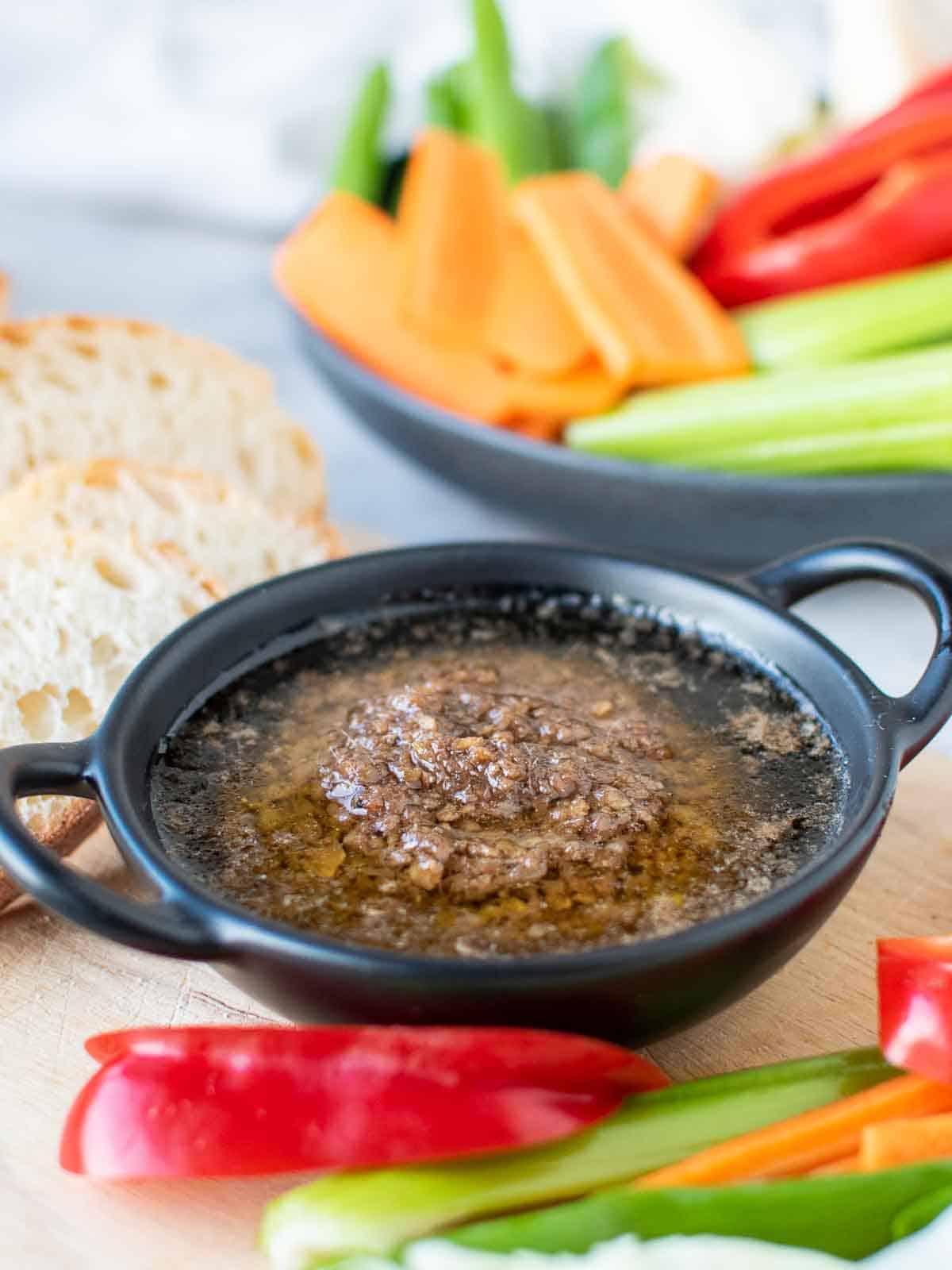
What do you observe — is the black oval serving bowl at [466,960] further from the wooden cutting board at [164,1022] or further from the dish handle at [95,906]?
the wooden cutting board at [164,1022]

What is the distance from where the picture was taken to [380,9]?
6.18 metres

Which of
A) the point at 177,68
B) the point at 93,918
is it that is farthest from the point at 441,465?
the point at 177,68

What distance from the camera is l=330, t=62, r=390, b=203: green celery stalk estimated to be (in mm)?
4484

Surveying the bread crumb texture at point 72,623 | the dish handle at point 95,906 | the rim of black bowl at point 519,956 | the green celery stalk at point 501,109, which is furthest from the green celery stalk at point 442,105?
the dish handle at point 95,906

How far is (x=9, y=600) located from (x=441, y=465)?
4.61 feet

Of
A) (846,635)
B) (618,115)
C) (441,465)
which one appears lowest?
(846,635)

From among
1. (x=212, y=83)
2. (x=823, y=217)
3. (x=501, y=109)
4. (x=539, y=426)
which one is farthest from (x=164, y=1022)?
(x=212, y=83)

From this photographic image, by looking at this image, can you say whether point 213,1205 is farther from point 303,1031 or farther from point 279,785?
point 279,785

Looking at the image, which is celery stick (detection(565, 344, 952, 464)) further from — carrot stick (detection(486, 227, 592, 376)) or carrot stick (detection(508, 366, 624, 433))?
carrot stick (detection(486, 227, 592, 376))

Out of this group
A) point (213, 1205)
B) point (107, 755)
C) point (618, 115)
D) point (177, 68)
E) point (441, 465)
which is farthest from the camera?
point (177, 68)

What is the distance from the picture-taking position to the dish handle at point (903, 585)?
Result: 2131 mm

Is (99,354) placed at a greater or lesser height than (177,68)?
lesser

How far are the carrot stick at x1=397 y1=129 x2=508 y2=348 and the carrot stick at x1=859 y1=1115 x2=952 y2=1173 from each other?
2.58 meters

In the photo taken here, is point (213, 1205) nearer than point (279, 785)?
Yes
